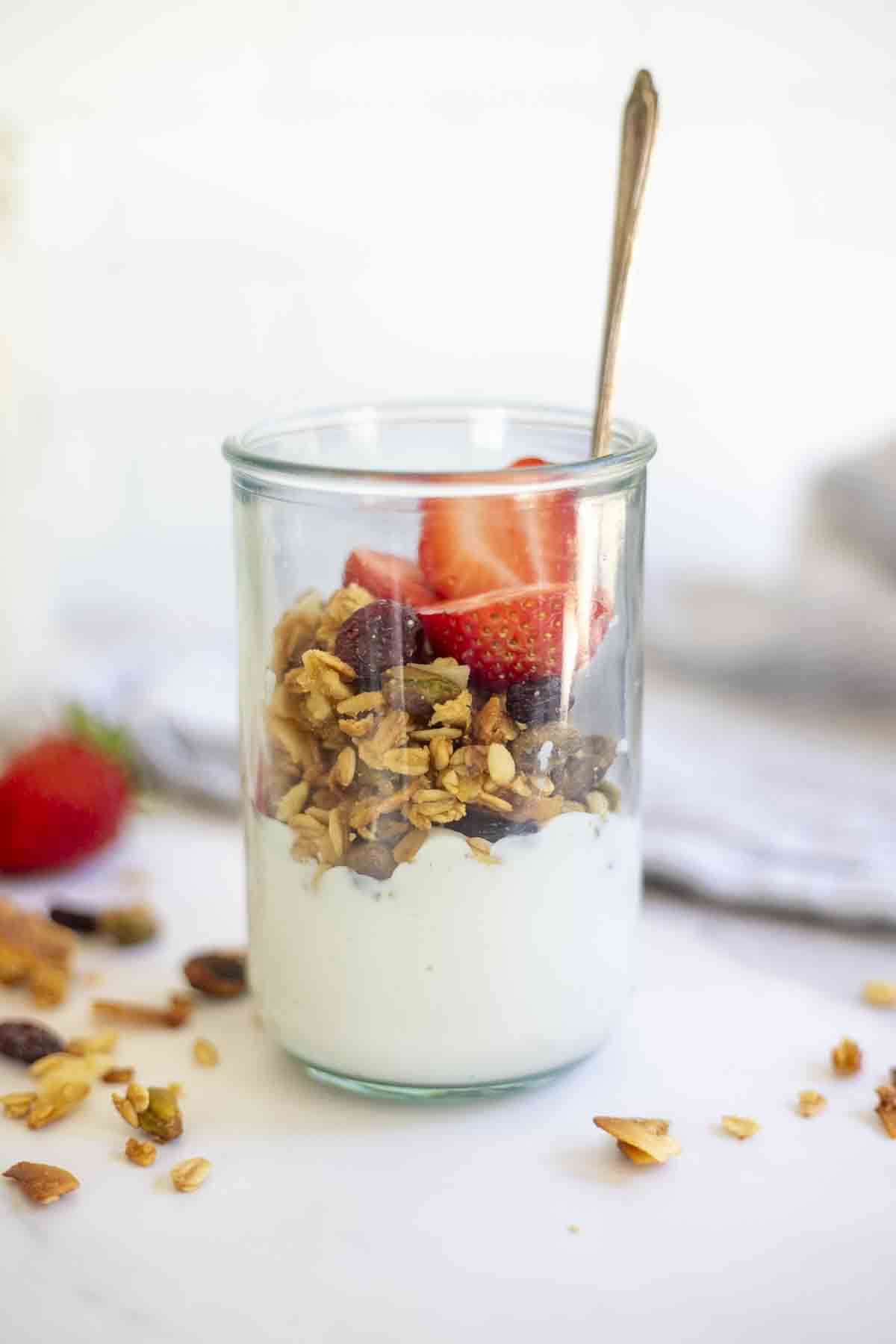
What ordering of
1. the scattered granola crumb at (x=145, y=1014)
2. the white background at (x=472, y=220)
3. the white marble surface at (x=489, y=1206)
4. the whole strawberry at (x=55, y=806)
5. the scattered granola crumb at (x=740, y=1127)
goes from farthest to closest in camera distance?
the white background at (x=472, y=220) → the whole strawberry at (x=55, y=806) → the scattered granola crumb at (x=145, y=1014) → the scattered granola crumb at (x=740, y=1127) → the white marble surface at (x=489, y=1206)

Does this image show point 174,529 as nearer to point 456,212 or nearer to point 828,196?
point 456,212

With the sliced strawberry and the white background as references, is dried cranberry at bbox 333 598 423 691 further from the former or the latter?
the white background

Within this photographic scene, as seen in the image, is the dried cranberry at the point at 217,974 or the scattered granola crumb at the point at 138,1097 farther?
the dried cranberry at the point at 217,974

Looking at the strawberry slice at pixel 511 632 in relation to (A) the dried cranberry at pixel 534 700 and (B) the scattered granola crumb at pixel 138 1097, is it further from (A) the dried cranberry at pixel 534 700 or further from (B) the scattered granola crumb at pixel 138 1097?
(B) the scattered granola crumb at pixel 138 1097

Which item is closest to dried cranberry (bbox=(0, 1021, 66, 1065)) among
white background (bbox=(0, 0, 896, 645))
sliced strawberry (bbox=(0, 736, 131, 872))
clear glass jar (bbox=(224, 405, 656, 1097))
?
clear glass jar (bbox=(224, 405, 656, 1097))

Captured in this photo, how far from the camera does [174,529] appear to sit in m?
1.42

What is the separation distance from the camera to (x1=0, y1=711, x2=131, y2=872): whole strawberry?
0.89 meters

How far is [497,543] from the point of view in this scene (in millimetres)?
598

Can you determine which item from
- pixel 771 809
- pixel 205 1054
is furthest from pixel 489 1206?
pixel 771 809

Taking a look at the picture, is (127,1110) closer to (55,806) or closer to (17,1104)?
(17,1104)

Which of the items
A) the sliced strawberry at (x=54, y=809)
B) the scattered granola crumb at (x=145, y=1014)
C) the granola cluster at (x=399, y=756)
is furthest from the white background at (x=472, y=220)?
the granola cluster at (x=399, y=756)

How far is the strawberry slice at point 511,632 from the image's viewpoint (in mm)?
579

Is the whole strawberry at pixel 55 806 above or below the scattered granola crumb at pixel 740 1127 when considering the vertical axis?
above

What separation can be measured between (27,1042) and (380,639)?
266mm
